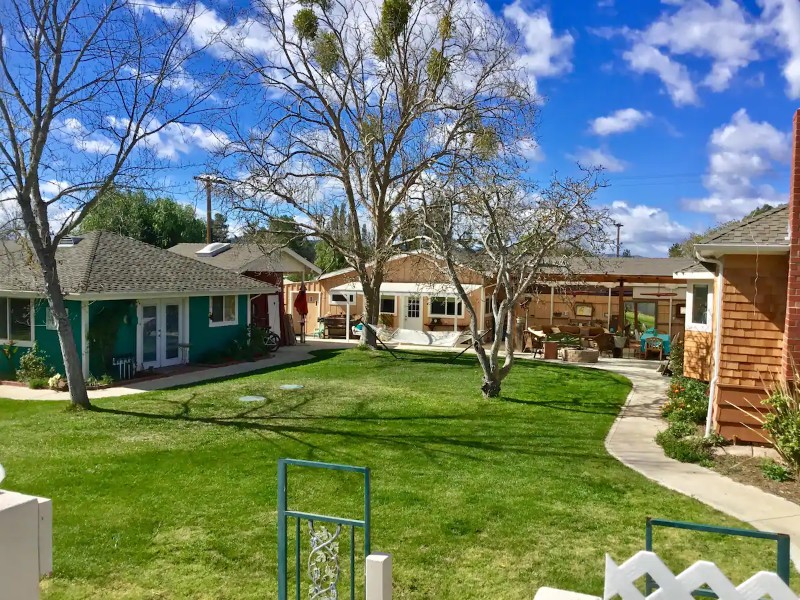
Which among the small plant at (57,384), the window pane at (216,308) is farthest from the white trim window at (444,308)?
the small plant at (57,384)

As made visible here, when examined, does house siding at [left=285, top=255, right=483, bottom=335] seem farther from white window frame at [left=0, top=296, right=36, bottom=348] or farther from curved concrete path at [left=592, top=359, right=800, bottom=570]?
white window frame at [left=0, top=296, right=36, bottom=348]

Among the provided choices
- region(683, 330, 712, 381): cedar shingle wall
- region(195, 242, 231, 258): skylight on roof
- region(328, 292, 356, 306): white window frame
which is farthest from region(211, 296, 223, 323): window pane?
region(683, 330, 712, 381): cedar shingle wall

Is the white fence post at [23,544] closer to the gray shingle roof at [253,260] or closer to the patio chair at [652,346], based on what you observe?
the gray shingle roof at [253,260]

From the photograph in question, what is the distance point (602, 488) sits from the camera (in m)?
6.61

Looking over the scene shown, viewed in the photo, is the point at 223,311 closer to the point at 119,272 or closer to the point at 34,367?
the point at 119,272

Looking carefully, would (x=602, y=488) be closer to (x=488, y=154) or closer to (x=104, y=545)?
(x=104, y=545)

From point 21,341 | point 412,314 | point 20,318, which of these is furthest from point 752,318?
point 412,314

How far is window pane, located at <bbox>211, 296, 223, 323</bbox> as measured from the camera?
17.8 metres

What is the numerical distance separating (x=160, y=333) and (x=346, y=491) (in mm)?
10856

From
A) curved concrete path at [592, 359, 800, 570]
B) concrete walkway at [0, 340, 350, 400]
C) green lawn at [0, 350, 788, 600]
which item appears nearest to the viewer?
green lawn at [0, 350, 788, 600]

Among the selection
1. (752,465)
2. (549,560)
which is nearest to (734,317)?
(752,465)

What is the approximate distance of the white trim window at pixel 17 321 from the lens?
14.1m

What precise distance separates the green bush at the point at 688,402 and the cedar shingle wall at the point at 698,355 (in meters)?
0.23

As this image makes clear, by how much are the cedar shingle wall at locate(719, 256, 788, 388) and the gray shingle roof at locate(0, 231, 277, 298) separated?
1145 cm
